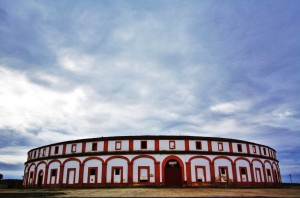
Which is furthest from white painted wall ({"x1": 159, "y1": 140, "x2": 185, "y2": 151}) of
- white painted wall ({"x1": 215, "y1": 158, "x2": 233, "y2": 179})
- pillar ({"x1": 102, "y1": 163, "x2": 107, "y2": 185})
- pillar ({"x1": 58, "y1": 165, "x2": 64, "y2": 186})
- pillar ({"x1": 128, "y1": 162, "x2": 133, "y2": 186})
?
pillar ({"x1": 58, "y1": 165, "x2": 64, "y2": 186})

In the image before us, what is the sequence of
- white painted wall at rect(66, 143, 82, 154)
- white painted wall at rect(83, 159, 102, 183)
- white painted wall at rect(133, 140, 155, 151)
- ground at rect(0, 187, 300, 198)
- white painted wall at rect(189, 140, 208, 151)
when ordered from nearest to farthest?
ground at rect(0, 187, 300, 198)
white painted wall at rect(83, 159, 102, 183)
white painted wall at rect(133, 140, 155, 151)
white painted wall at rect(189, 140, 208, 151)
white painted wall at rect(66, 143, 82, 154)

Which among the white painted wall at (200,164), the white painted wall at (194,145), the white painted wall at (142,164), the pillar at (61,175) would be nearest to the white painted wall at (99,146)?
the pillar at (61,175)

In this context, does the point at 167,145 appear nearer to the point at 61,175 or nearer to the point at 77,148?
the point at 77,148

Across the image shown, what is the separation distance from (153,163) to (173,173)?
3391mm

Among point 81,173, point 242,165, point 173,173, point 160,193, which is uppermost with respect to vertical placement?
point 242,165

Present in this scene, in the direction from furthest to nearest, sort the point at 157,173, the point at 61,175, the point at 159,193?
1. the point at 61,175
2. the point at 157,173
3. the point at 159,193

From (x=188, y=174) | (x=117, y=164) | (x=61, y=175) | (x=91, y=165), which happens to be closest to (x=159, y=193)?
(x=188, y=174)

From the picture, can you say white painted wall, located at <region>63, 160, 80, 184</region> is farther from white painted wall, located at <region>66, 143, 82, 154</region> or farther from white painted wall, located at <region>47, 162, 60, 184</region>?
white painted wall, located at <region>66, 143, 82, 154</region>

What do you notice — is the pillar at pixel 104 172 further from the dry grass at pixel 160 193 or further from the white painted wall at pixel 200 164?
the white painted wall at pixel 200 164

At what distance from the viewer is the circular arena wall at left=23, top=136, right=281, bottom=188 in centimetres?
3606

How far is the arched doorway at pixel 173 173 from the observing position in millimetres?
35781

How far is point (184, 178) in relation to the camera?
35.9 metres

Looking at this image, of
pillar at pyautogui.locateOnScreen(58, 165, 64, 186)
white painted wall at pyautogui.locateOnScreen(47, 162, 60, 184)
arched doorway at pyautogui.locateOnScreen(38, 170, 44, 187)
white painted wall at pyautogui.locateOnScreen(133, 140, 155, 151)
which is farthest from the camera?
arched doorway at pyautogui.locateOnScreen(38, 170, 44, 187)

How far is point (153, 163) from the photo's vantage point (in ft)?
119
